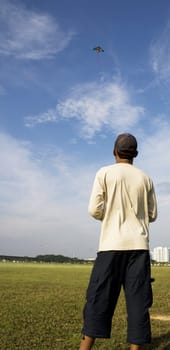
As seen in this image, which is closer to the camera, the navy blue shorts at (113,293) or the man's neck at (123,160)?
the navy blue shorts at (113,293)

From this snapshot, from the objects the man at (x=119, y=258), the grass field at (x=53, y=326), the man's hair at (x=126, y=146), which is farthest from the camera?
the grass field at (x=53, y=326)

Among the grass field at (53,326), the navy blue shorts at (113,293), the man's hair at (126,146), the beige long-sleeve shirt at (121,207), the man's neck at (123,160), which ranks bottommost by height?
the grass field at (53,326)

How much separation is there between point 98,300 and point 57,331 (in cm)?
333

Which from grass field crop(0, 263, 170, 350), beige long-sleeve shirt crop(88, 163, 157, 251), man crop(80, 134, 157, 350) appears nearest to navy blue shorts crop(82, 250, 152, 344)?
man crop(80, 134, 157, 350)

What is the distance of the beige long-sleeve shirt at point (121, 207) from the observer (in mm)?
5059

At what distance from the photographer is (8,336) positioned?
7.47m

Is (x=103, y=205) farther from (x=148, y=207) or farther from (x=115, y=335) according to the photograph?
(x=115, y=335)

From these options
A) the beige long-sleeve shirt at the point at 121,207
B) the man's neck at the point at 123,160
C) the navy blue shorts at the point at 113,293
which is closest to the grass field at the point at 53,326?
the navy blue shorts at the point at 113,293

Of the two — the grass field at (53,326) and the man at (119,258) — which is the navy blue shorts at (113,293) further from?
the grass field at (53,326)

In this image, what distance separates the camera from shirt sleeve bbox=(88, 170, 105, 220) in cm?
515

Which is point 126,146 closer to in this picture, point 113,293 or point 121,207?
point 121,207

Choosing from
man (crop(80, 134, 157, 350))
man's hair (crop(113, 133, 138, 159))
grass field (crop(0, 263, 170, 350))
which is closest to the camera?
man (crop(80, 134, 157, 350))

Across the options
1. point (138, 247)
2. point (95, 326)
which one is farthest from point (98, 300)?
point (138, 247)

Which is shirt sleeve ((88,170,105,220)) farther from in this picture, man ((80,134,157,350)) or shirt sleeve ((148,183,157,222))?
shirt sleeve ((148,183,157,222))
